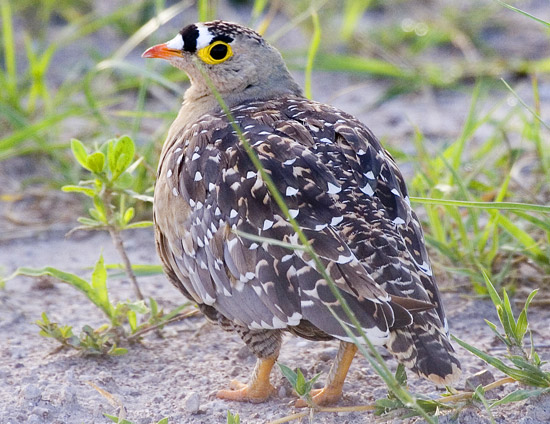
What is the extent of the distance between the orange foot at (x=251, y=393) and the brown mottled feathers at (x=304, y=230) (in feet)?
0.51

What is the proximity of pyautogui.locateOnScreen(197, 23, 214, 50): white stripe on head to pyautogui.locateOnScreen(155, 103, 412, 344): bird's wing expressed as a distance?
0.67 meters

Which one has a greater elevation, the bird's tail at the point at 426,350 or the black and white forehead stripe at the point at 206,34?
the black and white forehead stripe at the point at 206,34

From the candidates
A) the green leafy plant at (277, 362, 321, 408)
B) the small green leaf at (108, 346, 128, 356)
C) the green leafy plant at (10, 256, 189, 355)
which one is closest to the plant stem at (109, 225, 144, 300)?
the green leafy plant at (10, 256, 189, 355)

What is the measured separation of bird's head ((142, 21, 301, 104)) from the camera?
422cm

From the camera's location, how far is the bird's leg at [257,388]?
3.51 meters

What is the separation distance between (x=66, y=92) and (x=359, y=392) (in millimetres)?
3445

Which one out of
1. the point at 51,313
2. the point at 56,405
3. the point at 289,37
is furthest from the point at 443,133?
the point at 56,405

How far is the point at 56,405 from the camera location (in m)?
3.39

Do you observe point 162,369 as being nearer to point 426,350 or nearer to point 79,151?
point 79,151

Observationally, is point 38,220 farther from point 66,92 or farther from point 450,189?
point 450,189

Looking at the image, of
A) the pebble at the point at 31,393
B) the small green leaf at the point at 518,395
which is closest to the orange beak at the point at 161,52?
the pebble at the point at 31,393

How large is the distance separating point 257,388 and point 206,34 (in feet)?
5.58

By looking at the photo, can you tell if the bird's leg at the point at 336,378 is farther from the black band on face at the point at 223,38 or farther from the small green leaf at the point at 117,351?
the black band on face at the point at 223,38

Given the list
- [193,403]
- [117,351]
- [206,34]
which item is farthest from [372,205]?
[206,34]
